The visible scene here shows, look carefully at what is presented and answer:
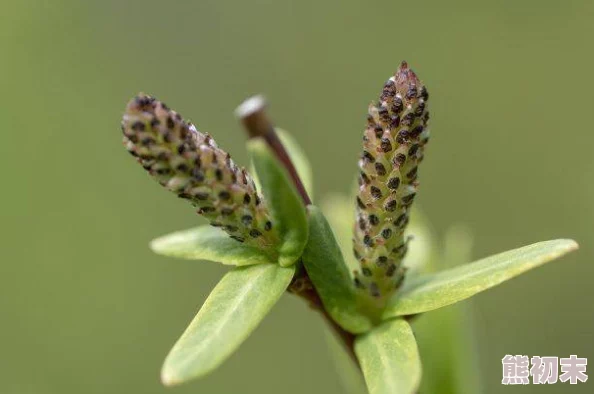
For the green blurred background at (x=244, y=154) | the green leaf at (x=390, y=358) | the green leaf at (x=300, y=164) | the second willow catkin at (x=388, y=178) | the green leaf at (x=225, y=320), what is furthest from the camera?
the green blurred background at (x=244, y=154)

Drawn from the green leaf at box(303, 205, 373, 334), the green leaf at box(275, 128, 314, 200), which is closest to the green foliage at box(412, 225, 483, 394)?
the green leaf at box(303, 205, 373, 334)

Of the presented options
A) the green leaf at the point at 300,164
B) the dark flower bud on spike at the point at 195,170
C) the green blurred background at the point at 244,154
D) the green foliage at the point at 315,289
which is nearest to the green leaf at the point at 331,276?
the green foliage at the point at 315,289

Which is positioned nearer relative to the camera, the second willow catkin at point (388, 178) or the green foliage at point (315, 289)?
the green foliage at point (315, 289)

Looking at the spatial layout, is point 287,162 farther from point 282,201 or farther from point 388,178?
point 388,178

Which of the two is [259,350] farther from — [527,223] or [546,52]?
[546,52]

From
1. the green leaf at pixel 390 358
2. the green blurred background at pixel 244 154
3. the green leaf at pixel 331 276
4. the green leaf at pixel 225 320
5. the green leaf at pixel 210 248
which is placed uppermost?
the green leaf at pixel 210 248

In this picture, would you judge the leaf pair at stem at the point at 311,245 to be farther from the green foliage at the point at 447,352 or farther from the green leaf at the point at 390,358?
the green foliage at the point at 447,352
